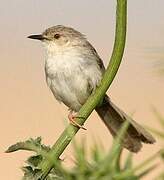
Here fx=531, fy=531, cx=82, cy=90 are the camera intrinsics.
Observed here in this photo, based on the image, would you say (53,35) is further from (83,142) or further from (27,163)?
(83,142)

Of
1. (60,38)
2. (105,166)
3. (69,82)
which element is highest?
(105,166)

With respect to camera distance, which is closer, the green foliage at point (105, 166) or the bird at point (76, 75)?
the green foliage at point (105, 166)

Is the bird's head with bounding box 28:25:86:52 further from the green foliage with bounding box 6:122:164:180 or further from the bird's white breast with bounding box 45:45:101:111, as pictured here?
the green foliage with bounding box 6:122:164:180

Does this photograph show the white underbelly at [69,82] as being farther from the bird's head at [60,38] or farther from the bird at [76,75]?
the bird's head at [60,38]

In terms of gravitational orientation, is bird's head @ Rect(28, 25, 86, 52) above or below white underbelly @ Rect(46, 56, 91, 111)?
above

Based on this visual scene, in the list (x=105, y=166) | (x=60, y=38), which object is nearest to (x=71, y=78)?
(x=60, y=38)

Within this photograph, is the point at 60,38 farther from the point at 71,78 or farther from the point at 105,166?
the point at 105,166

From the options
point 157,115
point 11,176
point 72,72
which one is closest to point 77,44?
point 72,72

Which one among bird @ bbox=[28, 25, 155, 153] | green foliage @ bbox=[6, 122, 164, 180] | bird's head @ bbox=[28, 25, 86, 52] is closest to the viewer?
green foliage @ bbox=[6, 122, 164, 180]

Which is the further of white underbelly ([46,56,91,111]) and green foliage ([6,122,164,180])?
white underbelly ([46,56,91,111])

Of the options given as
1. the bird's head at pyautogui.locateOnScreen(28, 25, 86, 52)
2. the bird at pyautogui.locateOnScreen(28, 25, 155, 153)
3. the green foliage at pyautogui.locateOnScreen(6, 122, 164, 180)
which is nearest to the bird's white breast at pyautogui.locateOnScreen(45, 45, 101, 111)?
the bird at pyautogui.locateOnScreen(28, 25, 155, 153)

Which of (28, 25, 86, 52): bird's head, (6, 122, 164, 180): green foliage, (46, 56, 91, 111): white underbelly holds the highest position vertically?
(6, 122, 164, 180): green foliage

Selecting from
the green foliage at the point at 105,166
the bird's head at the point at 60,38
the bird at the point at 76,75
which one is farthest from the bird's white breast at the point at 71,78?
the green foliage at the point at 105,166

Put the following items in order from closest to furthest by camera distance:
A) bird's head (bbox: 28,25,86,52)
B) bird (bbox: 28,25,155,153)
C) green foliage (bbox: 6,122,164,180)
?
green foliage (bbox: 6,122,164,180)
bird (bbox: 28,25,155,153)
bird's head (bbox: 28,25,86,52)
